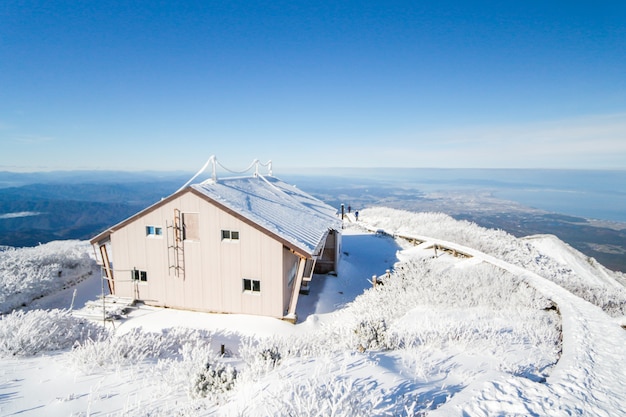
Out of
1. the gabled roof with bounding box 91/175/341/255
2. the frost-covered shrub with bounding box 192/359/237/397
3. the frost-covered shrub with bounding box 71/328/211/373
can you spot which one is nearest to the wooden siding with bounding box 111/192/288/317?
the gabled roof with bounding box 91/175/341/255

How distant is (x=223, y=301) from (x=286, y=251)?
3.58m

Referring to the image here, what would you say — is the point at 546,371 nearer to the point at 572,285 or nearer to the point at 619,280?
the point at 572,285

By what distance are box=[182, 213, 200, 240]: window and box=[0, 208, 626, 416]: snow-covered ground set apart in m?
3.44

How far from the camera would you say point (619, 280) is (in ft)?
72.1

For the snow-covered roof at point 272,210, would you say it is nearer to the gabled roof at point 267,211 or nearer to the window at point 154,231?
the gabled roof at point 267,211

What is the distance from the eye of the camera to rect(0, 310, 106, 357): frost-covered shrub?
258 inches

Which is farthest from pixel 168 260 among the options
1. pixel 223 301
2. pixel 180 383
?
pixel 180 383

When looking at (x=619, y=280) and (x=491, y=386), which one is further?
(x=619, y=280)

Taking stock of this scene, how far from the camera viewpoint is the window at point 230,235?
12.0 metres

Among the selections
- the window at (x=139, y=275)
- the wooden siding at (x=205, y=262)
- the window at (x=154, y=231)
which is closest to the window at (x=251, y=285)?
the wooden siding at (x=205, y=262)

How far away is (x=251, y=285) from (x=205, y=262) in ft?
7.47

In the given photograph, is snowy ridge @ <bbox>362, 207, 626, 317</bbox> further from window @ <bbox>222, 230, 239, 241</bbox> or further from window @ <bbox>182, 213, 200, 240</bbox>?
window @ <bbox>182, 213, 200, 240</bbox>

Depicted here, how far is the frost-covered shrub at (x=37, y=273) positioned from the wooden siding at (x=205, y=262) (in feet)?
17.1

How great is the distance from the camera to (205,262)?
1227cm
